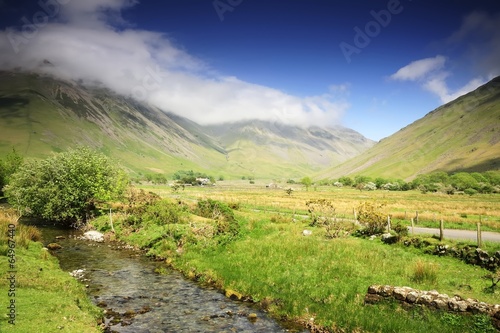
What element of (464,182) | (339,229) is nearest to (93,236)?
(339,229)

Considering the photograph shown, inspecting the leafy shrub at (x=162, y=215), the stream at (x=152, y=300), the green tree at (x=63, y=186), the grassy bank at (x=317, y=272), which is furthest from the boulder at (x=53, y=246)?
the green tree at (x=63, y=186)

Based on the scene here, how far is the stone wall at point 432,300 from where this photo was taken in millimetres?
19109

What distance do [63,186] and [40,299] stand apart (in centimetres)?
4000

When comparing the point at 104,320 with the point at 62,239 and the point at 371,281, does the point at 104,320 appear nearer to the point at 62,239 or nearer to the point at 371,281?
the point at 371,281

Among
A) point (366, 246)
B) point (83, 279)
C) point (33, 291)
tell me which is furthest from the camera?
point (366, 246)

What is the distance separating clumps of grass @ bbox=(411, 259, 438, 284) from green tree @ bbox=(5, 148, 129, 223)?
49606 mm

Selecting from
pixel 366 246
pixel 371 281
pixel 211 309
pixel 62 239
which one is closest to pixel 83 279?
pixel 211 309

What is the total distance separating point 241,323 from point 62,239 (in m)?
35.9

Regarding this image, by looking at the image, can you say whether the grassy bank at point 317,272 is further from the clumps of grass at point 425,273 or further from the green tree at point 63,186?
the green tree at point 63,186

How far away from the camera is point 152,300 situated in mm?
25781

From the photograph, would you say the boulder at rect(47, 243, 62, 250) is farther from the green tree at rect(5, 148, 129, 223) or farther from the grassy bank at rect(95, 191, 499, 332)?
the green tree at rect(5, 148, 129, 223)

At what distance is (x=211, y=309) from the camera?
24.5m

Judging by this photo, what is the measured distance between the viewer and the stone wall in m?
19.1

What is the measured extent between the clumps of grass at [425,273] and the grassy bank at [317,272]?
8cm
